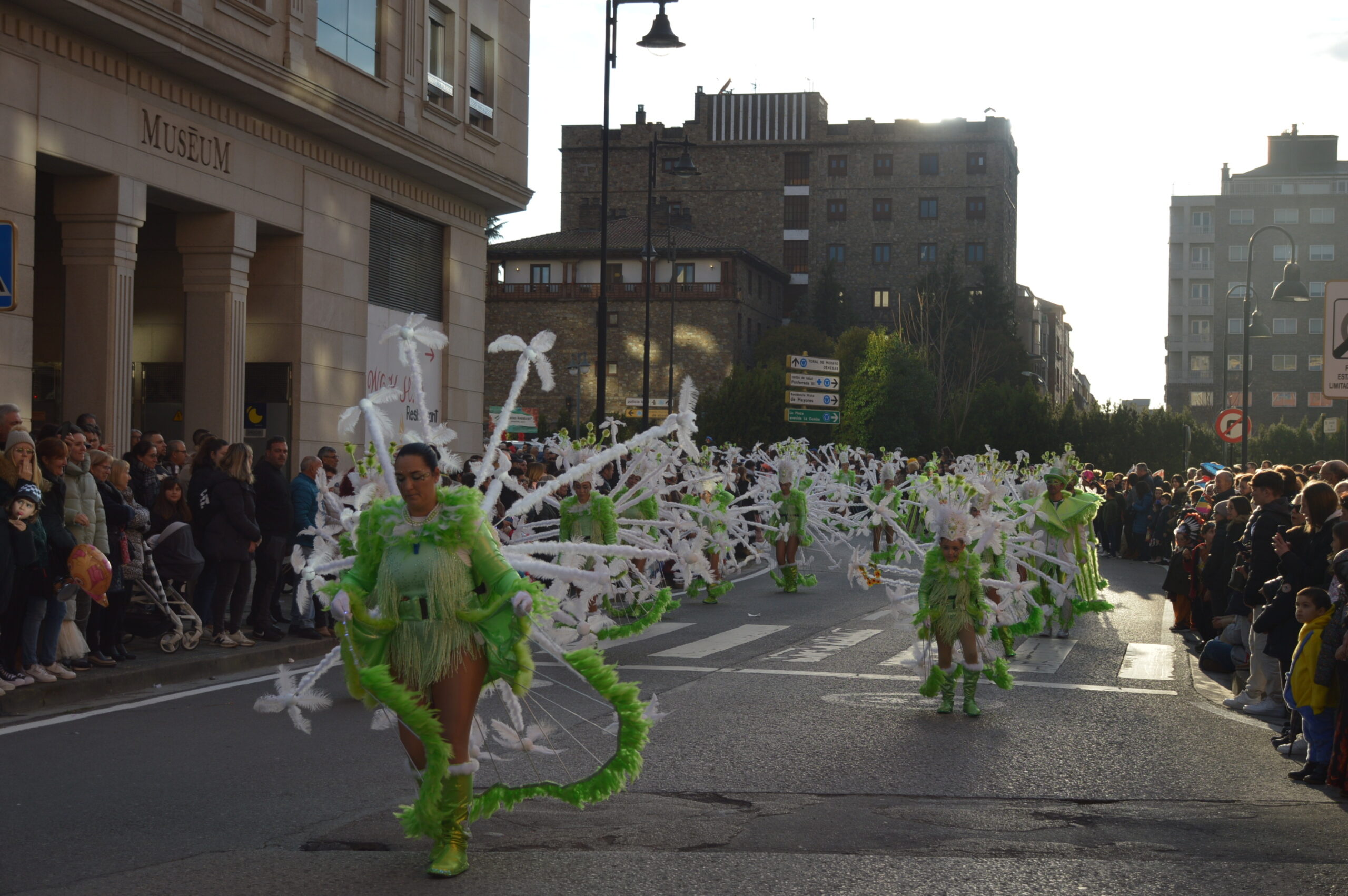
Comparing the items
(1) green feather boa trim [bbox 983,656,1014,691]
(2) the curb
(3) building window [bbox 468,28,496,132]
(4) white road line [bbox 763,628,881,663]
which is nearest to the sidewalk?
(2) the curb

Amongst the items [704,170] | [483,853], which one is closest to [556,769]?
→ [483,853]

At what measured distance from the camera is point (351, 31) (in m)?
22.6

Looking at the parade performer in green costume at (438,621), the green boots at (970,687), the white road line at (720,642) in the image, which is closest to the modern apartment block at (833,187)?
the white road line at (720,642)

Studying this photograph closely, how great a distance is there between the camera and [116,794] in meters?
7.17

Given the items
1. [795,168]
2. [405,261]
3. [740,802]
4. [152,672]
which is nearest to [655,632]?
[152,672]

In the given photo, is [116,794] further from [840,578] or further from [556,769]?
[840,578]

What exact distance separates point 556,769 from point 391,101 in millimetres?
17843

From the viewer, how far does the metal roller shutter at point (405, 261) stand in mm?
24312

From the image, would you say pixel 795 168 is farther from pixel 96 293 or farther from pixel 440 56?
pixel 96 293

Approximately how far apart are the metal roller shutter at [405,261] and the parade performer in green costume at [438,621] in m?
18.4

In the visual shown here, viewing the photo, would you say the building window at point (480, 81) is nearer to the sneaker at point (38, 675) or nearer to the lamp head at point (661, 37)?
the lamp head at point (661, 37)

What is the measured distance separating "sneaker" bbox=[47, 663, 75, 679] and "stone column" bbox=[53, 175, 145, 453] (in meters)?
8.13

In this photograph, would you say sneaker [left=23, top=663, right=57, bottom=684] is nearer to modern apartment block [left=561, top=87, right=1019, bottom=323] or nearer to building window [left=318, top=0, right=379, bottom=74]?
building window [left=318, top=0, right=379, bottom=74]

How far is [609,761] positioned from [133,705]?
5382 millimetres
